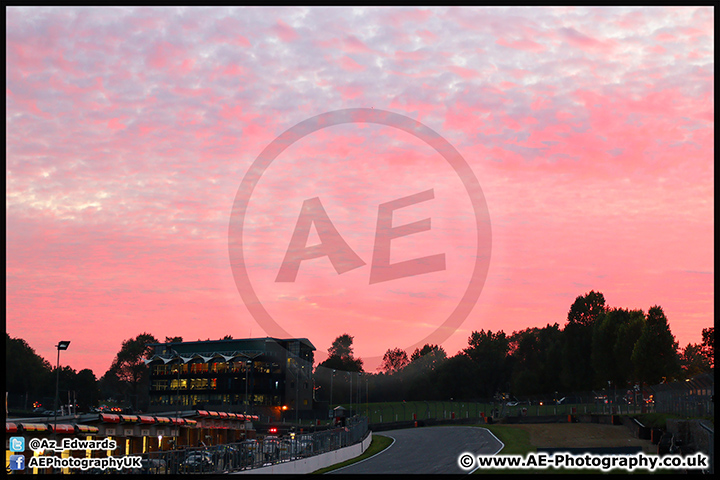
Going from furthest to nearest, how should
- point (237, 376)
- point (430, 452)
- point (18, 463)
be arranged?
point (237, 376), point (430, 452), point (18, 463)

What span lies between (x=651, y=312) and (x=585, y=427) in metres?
55.3

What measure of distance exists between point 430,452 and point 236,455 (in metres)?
24.0

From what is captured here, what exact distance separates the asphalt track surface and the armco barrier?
1544 millimetres

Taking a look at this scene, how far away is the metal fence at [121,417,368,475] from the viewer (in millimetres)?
32031

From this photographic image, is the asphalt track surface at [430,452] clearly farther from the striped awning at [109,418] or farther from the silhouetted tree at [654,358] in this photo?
the silhouetted tree at [654,358]

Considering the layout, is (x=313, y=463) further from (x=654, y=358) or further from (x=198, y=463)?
(x=654, y=358)

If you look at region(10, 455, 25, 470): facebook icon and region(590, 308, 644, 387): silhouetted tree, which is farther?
region(590, 308, 644, 387): silhouetted tree

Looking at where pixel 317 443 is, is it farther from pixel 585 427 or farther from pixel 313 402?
pixel 313 402

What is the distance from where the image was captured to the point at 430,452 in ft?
185

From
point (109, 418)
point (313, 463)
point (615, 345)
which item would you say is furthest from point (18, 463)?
point (615, 345)

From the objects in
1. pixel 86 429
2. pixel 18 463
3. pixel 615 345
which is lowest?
pixel 615 345

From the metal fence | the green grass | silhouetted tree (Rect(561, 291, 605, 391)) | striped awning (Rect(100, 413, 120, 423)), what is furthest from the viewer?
silhouetted tree (Rect(561, 291, 605, 391))

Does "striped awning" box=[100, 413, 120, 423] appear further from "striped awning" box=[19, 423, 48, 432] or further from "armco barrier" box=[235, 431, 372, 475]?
"armco barrier" box=[235, 431, 372, 475]

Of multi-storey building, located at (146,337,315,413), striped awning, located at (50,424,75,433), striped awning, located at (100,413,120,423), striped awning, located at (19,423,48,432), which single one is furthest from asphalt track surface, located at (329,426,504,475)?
multi-storey building, located at (146,337,315,413)
